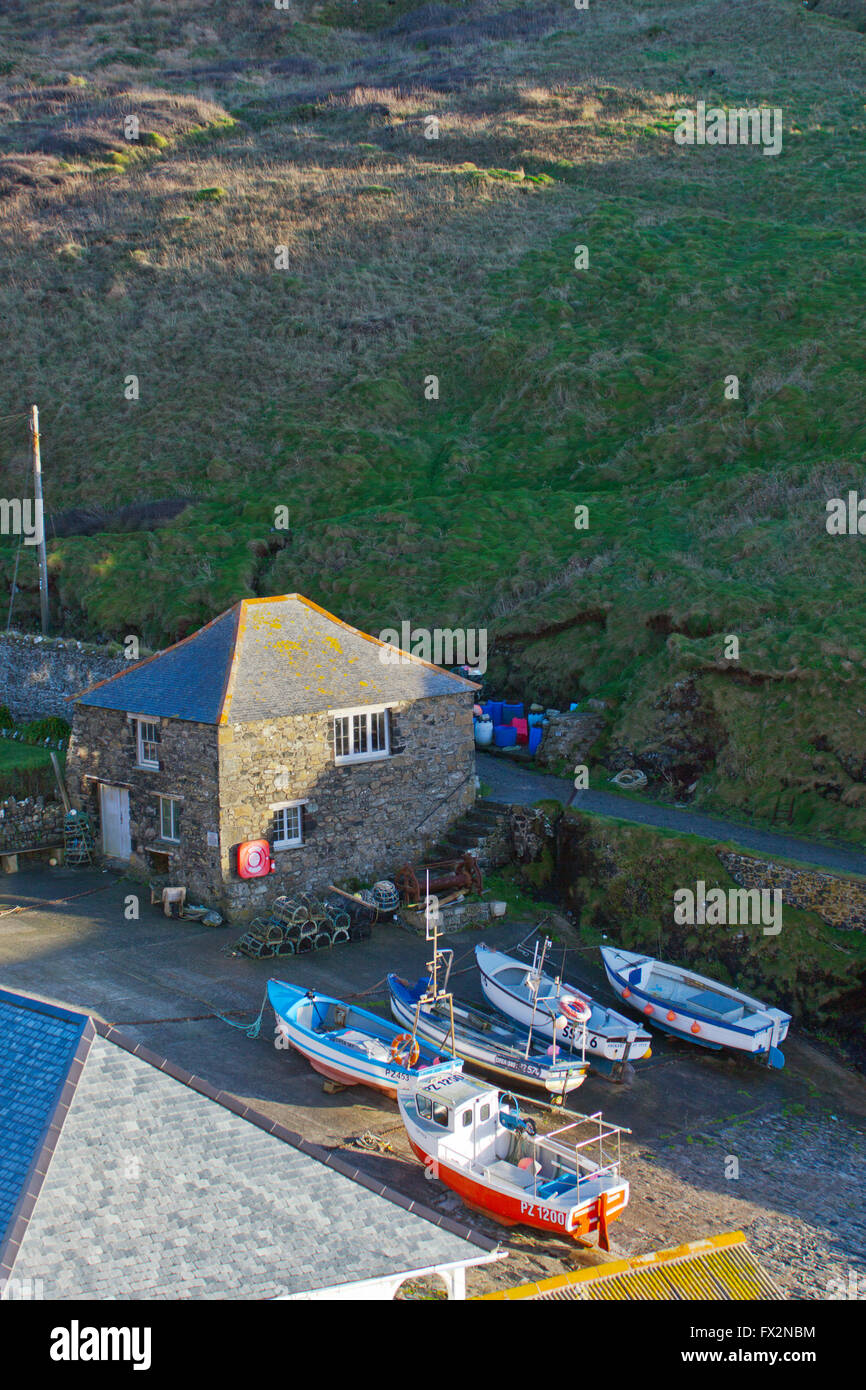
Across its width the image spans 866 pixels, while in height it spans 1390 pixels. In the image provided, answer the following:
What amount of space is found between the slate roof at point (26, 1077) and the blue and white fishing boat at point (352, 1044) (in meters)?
6.63

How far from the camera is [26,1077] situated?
453 inches

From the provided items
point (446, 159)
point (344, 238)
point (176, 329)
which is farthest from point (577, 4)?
point (176, 329)

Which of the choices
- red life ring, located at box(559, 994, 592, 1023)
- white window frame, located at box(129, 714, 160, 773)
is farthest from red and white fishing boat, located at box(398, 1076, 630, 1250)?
white window frame, located at box(129, 714, 160, 773)

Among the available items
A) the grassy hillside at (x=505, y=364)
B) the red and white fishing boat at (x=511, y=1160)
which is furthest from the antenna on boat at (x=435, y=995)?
the grassy hillside at (x=505, y=364)

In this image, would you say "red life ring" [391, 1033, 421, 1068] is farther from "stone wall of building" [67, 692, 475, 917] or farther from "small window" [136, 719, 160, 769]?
"small window" [136, 719, 160, 769]

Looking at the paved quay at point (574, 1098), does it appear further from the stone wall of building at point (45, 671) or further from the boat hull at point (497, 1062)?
the stone wall of building at point (45, 671)

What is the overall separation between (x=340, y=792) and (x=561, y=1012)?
714 cm

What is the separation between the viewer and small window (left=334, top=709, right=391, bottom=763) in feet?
81.3

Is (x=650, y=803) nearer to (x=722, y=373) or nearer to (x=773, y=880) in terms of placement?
(x=773, y=880)

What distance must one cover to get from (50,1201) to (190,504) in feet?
105

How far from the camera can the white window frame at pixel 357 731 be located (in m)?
24.6

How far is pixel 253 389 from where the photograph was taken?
149 feet

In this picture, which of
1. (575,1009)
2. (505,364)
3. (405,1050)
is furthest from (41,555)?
(575,1009)

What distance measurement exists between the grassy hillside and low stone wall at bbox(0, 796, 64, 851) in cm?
888
